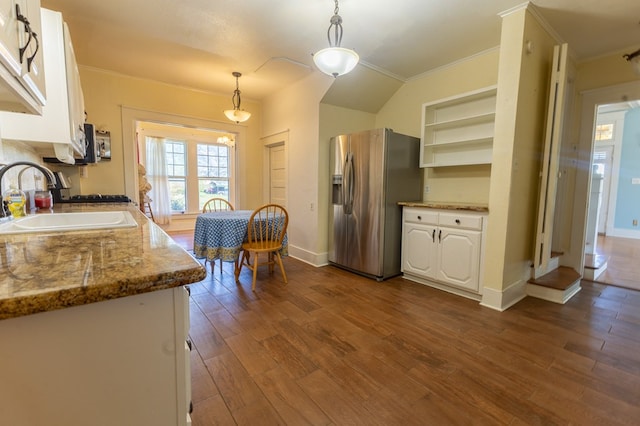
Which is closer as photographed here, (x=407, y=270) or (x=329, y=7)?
(x=329, y=7)

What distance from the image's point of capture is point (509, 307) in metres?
2.50

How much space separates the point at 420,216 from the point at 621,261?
3.44 metres

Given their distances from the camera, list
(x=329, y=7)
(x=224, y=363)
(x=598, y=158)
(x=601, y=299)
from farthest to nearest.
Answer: (x=598, y=158) → (x=601, y=299) → (x=329, y=7) → (x=224, y=363)

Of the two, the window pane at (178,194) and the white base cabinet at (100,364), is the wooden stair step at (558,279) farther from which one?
the window pane at (178,194)

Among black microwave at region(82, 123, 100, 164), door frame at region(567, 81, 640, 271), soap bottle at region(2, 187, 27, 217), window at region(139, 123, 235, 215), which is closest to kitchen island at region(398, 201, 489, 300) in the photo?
door frame at region(567, 81, 640, 271)

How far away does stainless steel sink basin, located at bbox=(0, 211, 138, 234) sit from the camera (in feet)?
3.93

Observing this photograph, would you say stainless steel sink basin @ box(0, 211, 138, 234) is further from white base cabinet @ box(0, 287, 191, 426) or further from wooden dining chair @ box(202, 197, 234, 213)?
wooden dining chair @ box(202, 197, 234, 213)

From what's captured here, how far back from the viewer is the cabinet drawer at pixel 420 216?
2.93m

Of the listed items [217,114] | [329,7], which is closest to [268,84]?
[217,114]

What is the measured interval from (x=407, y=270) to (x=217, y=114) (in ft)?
12.4

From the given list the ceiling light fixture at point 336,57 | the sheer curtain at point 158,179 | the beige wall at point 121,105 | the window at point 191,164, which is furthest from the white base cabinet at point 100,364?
the sheer curtain at point 158,179

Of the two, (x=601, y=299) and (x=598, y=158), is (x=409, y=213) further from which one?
(x=598, y=158)

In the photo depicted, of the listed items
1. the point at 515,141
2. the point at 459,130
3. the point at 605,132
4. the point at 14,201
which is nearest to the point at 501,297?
the point at 515,141

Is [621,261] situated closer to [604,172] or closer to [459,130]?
[604,172]
